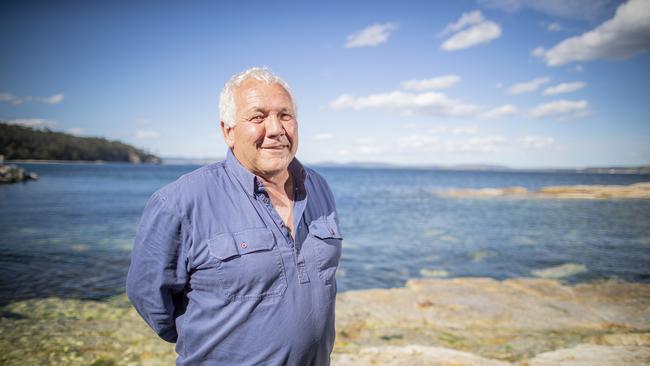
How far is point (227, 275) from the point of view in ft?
6.37

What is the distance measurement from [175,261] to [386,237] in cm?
1676

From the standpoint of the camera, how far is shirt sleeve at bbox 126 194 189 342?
→ 197 centimetres

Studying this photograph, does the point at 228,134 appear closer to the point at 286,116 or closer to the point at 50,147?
the point at 286,116

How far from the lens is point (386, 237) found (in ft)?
59.3

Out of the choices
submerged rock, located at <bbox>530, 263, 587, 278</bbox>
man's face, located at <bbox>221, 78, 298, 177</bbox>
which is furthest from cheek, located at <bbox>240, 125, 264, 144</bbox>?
submerged rock, located at <bbox>530, 263, 587, 278</bbox>

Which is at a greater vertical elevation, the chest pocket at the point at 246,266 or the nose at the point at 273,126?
the nose at the point at 273,126

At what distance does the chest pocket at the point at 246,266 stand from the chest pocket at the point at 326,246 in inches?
13.1

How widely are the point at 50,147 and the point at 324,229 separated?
6447 inches

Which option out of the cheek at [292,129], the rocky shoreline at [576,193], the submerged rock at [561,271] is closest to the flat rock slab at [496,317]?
the submerged rock at [561,271]

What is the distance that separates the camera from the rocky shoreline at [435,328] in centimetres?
486

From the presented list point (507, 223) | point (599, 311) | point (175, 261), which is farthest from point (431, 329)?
point (507, 223)

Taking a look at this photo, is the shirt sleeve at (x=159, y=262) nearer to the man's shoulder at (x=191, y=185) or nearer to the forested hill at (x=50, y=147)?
the man's shoulder at (x=191, y=185)

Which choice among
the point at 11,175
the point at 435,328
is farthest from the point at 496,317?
the point at 11,175

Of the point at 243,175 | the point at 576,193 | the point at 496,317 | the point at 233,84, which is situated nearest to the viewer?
the point at 243,175
